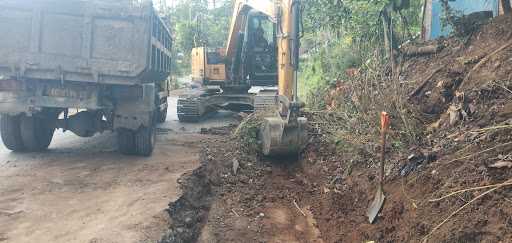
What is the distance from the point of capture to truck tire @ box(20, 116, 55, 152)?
754 centimetres

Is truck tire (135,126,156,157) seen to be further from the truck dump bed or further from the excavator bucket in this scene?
the excavator bucket

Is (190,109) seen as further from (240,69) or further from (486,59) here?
(486,59)

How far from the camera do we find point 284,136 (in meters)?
7.17

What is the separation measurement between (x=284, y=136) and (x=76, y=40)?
3.17 m

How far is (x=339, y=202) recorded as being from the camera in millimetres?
5766

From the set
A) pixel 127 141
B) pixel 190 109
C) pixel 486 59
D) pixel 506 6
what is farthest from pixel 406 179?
pixel 190 109

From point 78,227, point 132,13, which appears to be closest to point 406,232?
point 78,227

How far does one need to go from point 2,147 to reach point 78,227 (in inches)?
176

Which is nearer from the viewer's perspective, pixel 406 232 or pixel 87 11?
pixel 406 232

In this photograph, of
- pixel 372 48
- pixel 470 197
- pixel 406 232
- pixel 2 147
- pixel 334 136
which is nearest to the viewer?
pixel 470 197

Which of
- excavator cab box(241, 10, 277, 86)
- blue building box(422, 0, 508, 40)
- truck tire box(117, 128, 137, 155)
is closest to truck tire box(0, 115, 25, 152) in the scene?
truck tire box(117, 128, 137, 155)

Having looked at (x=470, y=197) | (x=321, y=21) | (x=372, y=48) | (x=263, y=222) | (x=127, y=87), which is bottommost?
(x=263, y=222)

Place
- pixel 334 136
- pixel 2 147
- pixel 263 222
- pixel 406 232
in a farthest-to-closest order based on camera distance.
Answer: pixel 2 147, pixel 334 136, pixel 263 222, pixel 406 232

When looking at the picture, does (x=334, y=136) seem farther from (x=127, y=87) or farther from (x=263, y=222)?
(x=127, y=87)
